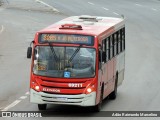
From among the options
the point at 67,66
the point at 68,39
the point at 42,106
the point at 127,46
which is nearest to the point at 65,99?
the point at 67,66

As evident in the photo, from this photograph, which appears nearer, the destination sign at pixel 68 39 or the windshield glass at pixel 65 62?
the windshield glass at pixel 65 62

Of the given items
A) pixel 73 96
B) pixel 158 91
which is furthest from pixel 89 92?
pixel 158 91

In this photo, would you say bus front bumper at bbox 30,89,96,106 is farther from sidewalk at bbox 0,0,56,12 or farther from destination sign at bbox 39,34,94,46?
sidewalk at bbox 0,0,56,12

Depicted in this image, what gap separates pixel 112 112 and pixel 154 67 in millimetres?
13356

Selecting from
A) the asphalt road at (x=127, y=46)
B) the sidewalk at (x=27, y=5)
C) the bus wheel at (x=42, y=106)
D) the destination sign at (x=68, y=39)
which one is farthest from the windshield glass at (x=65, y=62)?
the sidewalk at (x=27, y=5)

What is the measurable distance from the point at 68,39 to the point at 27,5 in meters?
46.0

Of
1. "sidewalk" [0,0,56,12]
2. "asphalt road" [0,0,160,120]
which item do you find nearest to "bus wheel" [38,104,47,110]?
"asphalt road" [0,0,160,120]

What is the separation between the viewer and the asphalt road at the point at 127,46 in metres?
23.1

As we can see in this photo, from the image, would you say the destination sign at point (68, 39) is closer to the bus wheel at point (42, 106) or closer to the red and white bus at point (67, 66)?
the red and white bus at point (67, 66)

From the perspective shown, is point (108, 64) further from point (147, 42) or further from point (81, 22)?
point (147, 42)

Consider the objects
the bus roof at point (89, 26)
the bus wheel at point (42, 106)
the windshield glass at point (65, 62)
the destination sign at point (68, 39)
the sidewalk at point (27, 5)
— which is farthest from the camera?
the sidewalk at point (27, 5)

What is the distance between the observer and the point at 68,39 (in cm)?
1991

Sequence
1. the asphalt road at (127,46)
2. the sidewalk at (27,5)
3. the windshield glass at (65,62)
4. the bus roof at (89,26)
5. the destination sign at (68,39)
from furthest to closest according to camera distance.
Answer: the sidewalk at (27,5) < the asphalt road at (127,46) < the bus roof at (89,26) < the destination sign at (68,39) < the windshield glass at (65,62)

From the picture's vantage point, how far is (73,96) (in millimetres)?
19484
